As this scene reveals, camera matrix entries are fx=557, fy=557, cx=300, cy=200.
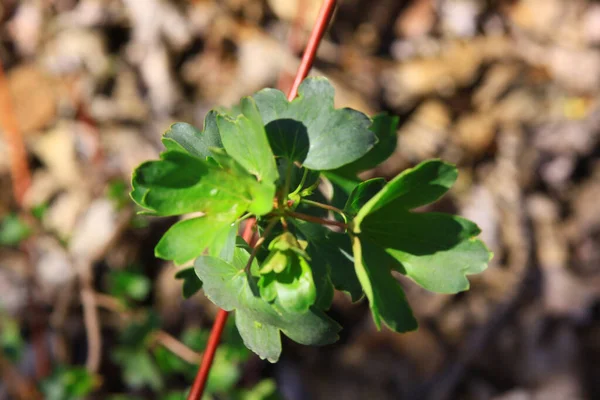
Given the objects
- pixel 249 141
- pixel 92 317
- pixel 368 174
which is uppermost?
pixel 249 141

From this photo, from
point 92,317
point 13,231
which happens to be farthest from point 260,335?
point 13,231

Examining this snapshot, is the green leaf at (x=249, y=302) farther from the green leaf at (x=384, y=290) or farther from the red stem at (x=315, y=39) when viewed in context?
the red stem at (x=315, y=39)

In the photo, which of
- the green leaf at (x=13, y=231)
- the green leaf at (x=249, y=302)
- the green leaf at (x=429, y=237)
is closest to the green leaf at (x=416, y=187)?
the green leaf at (x=429, y=237)

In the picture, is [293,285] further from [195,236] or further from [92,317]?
[92,317]

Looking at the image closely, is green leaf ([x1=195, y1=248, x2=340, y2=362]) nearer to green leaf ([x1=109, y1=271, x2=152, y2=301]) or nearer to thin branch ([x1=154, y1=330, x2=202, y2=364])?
thin branch ([x1=154, y1=330, x2=202, y2=364])

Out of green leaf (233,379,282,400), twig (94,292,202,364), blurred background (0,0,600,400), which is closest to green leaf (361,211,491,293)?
twig (94,292,202,364)

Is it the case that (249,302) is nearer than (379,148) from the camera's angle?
Yes

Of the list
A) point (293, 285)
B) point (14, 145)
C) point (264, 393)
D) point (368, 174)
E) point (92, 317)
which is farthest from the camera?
point (368, 174)
